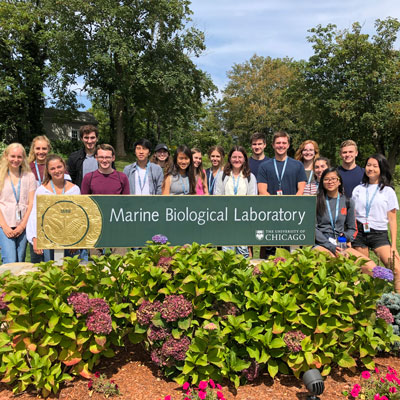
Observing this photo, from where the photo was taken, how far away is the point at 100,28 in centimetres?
2905

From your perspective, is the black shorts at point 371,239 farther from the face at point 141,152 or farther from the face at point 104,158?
the face at point 104,158

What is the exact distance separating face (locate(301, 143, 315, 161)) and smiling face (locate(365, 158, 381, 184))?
938 mm

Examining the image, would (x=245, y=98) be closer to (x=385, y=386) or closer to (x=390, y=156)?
(x=390, y=156)

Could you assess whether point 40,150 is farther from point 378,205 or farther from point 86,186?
point 378,205

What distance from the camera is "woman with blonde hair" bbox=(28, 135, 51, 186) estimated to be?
4.59 m

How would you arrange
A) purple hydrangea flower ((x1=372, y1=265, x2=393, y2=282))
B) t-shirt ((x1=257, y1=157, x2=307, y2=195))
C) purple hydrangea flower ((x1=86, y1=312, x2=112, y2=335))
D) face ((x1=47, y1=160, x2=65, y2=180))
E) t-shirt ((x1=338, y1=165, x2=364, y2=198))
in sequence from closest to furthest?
1. purple hydrangea flower ((x1=86, y1=312, x2=112, y2=335))
2. purple hydrangea flower ((x1=372, y1=265, x2=393, y2=282))
3. face ((x1=47, y1=160, x2=65, y2=180))
4. t-shirt ((x1=257, y1=157, x2=307, y2=195))
5. t-shirt ((x1=338, y1=165, x2=364, y2=198))

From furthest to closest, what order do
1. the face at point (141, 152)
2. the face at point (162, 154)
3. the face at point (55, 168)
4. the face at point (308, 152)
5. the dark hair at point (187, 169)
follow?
the face at point (162, 154) → the face at point (308, 152) → the face at point (141, 152) → the dark hair at point (187, 169) → the face at point (55, 168)

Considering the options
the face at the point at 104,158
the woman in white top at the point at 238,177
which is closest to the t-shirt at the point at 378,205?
the woman in white top at the point at 238,177

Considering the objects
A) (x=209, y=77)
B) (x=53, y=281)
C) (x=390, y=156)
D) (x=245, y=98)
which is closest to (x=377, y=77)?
(x=390, y=156)

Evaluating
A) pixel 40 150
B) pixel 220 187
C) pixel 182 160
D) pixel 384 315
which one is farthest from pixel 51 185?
pixel 384 315

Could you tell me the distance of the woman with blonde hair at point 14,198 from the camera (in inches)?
166

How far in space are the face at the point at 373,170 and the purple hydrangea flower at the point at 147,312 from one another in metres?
3.01

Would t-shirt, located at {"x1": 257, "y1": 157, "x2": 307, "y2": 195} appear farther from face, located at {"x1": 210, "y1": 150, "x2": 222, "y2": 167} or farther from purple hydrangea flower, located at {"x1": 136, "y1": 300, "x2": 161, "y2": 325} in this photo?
purple hydrangea flower, located at {"x1": 136, "y1": 300, "x2": 161, "y2": 325}

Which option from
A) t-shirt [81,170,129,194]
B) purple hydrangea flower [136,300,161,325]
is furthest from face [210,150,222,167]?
purple hydrangea flower [136,300,161,325]
